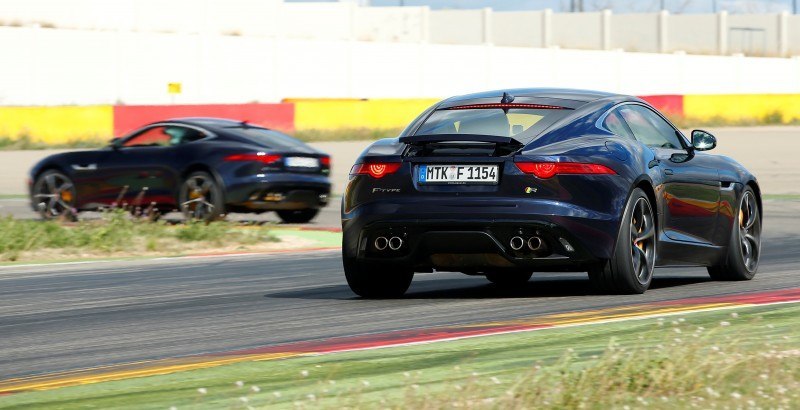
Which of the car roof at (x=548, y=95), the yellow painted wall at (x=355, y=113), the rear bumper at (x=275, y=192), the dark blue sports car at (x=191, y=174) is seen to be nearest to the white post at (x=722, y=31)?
the yellow painted wall at (x=355, y=113)

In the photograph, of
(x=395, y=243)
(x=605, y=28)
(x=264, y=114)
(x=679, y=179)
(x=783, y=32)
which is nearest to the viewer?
(x=395, y=243)

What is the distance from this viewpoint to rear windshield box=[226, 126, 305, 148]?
20.3 metres

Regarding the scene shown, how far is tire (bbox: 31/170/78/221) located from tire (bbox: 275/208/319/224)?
2.81 m

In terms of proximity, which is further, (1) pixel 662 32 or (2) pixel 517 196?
(1) pixel 662 32

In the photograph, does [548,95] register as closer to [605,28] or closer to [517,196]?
[517,196]

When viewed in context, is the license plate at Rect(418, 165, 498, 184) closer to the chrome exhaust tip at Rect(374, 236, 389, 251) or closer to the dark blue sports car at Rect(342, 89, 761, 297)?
the dark blue sports car at Rect(342, 89, 761, 297)

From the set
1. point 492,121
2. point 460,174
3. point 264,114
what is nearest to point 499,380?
point 460,174

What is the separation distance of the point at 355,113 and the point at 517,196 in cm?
3344

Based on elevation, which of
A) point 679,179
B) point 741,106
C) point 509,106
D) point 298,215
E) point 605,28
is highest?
point 605,28

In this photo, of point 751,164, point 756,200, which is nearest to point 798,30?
point 751,164

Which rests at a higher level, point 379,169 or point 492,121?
point 492,121

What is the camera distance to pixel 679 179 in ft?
37.1

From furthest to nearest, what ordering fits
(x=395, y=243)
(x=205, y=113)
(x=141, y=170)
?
(x=205, y=113) → (x=141, y=170) → (x=395, y=243)

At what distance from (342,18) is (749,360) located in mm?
76264
